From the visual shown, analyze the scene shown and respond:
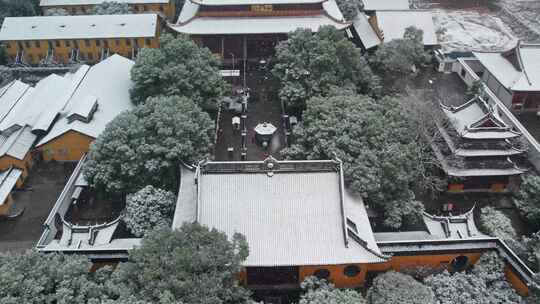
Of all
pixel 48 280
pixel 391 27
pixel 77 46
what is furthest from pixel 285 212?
pixel 77 46

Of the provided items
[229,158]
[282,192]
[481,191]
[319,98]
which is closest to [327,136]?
[319,98]

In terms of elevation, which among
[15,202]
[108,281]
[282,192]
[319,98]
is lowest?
[15,202]

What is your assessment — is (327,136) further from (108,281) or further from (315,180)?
(108,281)

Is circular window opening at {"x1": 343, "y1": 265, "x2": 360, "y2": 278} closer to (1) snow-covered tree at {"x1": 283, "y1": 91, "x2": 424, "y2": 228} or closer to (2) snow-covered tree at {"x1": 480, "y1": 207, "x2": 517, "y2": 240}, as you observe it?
(1) snow-covered tree at {"x1": 283, "y1": 91, "x2": 424, "y2": 228}

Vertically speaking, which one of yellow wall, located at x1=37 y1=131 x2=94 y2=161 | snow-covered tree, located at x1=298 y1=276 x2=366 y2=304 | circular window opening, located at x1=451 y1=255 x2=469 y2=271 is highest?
yellow wall, located at x1=37 y1=131 x2=94 y2=161

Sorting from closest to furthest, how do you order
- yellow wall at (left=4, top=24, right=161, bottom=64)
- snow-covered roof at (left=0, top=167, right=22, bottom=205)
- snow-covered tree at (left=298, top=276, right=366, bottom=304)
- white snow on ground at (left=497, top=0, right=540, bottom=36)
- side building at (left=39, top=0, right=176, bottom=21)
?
1. snow-covered tree at (left=298, top=276, right=366, bottom=304)
2. snow-covered roof at (left=0, top=167, right=22, bottom=205)
3. yellow wall at (left=4, top=24, right=161, bottom=64)
4. side building at (left=39, top=0, right=176, bottom=21)
5. white snow on ground at (left=497, top=0, right=540, bottom=36)

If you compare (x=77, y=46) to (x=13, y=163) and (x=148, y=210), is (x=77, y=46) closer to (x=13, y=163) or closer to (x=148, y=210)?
(x=13, y=163)

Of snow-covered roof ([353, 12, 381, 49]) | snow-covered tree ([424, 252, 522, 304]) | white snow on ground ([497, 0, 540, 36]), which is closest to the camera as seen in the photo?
snow-covered tree ([424, 252, 522, 304])

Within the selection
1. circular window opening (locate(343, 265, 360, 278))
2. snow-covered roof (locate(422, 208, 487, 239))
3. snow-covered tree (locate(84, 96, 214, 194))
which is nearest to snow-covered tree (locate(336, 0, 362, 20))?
snow-covered tree (locate(84, 96, 214, 194))
